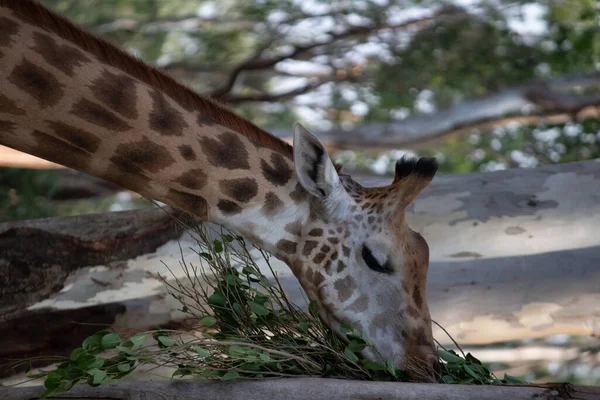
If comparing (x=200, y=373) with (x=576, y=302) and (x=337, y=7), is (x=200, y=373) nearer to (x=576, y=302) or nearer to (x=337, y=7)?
(x=576, y=302)

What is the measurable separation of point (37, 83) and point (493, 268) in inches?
83.7

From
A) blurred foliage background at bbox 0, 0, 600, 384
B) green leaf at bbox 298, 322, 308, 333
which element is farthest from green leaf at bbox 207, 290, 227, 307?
blurred foliage background at bbox 0, 0, 600, 384

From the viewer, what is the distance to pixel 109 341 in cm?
218

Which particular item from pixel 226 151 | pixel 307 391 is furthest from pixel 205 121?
pixel 307 391

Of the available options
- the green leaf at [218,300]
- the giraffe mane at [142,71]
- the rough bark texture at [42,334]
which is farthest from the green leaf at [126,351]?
the rough bark texture at [42,334]

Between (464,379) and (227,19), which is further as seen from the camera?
(227,19)

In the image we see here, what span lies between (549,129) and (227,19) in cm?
444

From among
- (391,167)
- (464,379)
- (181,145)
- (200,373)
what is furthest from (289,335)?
(391,167)

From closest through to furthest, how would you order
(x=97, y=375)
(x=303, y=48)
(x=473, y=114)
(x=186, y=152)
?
(x=97, y=375) < (x=186, y=152) < (x=473, y=114) < (x=303, y=48)

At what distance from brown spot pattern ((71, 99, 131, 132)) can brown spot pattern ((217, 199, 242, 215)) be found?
44 cm

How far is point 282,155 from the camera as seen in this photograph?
9.59ft

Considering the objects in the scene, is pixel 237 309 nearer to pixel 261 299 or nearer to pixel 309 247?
pixel 261 299

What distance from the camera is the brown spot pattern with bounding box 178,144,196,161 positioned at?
110 inches

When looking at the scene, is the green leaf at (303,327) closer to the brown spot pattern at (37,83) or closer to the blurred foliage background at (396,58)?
the brown spot pattern at (37,83)
